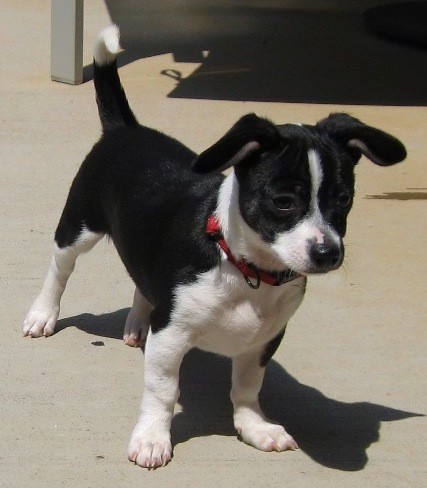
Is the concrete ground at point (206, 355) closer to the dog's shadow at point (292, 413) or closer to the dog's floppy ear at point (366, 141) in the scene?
the dog's shadow at point (292, 413)

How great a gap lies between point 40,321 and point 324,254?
72.1 inches

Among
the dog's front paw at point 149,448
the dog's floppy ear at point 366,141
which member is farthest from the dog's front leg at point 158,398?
the dog's floppy ear at point 366,141

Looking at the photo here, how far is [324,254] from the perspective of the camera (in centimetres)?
338

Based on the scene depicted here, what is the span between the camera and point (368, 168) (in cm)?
710

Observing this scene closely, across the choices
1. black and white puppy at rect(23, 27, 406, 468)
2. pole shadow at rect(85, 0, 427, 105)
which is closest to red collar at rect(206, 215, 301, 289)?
black and white puppy at rect(23, 27, 406, 468)

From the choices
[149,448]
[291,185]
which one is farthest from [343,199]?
[149,448]

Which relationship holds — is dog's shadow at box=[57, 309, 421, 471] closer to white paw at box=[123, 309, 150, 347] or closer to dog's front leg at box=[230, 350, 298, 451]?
dog's front leg at box=[230, 350, 298, 451]

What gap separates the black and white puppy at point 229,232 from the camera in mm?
3477

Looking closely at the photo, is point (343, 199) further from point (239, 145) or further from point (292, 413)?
point (292, 413)

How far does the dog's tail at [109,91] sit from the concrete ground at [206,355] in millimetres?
868

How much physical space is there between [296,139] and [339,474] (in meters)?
1.20

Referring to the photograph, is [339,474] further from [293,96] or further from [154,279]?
[293,96]

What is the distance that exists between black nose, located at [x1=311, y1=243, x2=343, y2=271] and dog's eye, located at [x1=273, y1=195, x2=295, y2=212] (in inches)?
Answer: 6.0

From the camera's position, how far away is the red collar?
3.72 metres
